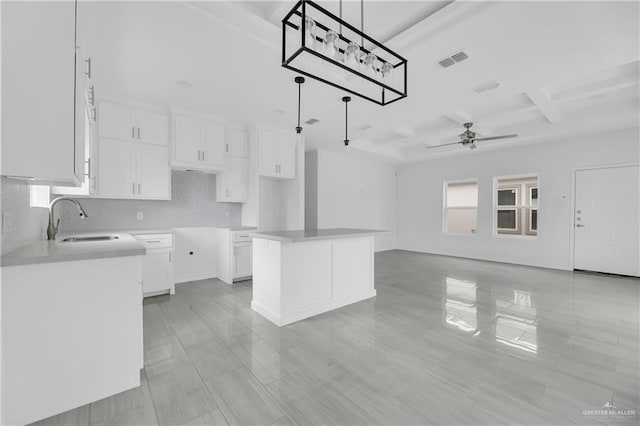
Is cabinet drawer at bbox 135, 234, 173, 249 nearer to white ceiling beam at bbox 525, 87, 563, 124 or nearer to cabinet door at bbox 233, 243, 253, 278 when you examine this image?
cabinet door at bbox 233, 243, 253, 278

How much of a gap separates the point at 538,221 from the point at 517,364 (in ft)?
16.6

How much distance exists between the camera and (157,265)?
12.4ft

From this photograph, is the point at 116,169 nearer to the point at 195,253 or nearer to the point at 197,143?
the point at 197,143

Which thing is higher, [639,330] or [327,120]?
[327,120]

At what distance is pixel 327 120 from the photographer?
15.3 ft

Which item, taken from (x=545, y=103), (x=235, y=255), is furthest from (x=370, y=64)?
(x=545, y=103)

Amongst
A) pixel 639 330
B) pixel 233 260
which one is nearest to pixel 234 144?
pixel 233 260

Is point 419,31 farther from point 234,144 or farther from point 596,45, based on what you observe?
point 234,144

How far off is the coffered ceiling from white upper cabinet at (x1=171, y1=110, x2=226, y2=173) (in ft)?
0.82

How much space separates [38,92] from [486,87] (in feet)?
13.8

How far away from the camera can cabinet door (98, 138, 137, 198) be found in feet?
11.8

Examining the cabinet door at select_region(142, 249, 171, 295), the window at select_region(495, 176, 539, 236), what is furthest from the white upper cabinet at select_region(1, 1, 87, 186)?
the window at select_region(495, 176, 539, 236)

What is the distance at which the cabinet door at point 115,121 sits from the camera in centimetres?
359

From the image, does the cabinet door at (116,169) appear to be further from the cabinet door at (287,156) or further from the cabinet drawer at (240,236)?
the cabinet door at (287,156)
